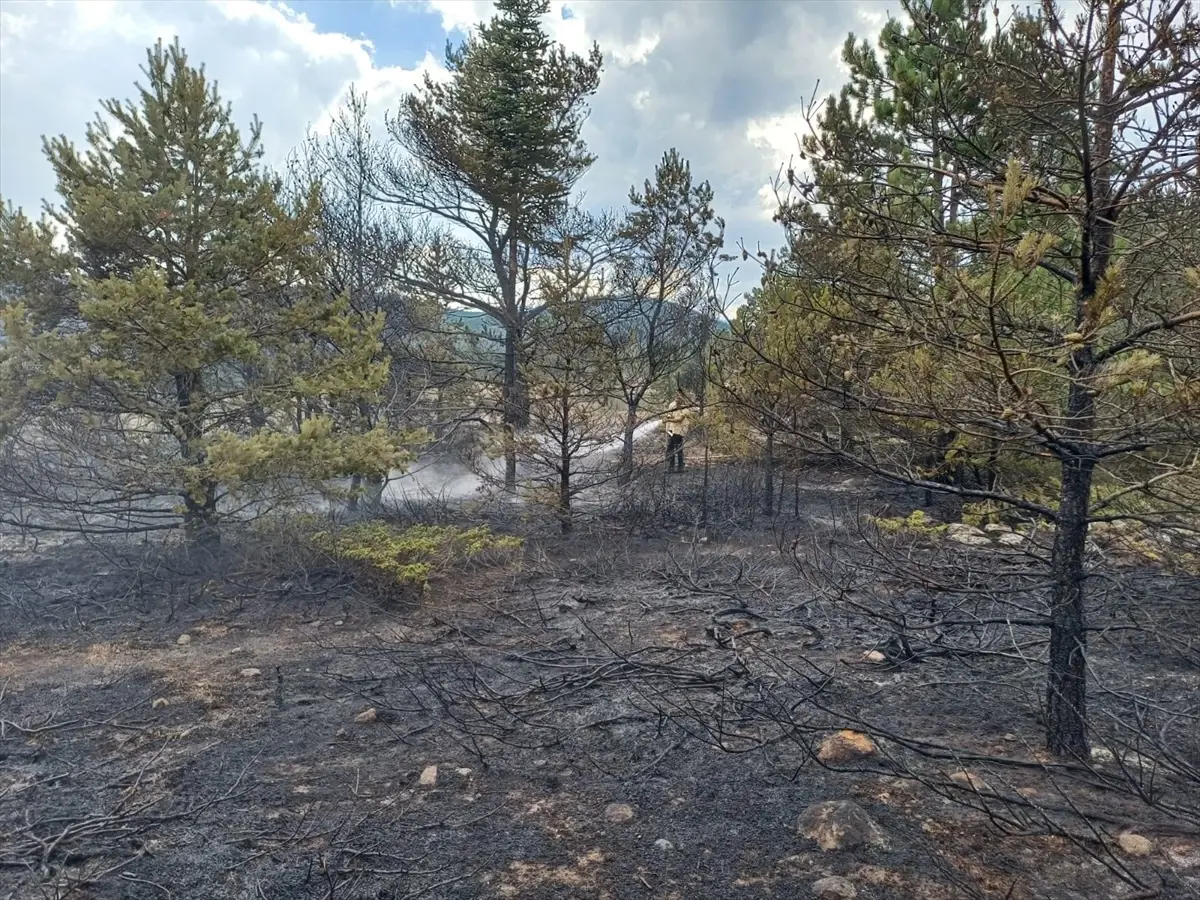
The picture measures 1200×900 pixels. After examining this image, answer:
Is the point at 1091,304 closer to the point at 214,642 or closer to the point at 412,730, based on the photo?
the point at 412,730

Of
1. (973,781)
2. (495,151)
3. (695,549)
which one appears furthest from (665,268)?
(973,781)

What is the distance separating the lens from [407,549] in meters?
8.00

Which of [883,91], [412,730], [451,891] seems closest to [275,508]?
[412,730]

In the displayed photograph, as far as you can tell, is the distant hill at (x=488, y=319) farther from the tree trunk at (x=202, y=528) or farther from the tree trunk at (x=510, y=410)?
the tree trunk at (x=202, y=528)

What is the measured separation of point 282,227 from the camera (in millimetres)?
8203

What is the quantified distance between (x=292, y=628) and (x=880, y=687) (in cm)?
537

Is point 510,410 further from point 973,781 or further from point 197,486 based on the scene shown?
point 973,781

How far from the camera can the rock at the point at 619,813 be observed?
3.72m

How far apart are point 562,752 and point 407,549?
4023mm

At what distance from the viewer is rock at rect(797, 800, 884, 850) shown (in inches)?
135

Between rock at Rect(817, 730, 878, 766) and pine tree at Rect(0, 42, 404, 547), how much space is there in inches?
221

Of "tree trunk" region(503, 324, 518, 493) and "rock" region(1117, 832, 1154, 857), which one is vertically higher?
"tree trunk" region(503, 324, 518, 493)

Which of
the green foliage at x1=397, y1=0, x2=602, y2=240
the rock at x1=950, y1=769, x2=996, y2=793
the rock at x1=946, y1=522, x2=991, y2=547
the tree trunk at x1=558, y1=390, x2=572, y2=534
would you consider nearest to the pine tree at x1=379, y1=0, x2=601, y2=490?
the green foliage at x1=397, y1=0, x2=602, y2=240

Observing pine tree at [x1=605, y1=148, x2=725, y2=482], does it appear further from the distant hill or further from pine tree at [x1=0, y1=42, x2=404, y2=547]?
pine tree at [x1=0, y1=42, x2=404, y2=547]
